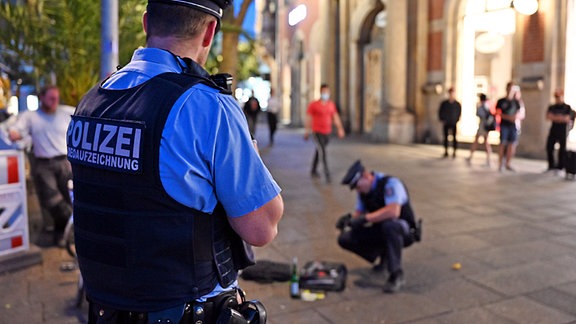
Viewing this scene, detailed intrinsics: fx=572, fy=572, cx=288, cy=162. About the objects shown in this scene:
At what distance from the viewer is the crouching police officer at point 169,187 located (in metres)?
1.52

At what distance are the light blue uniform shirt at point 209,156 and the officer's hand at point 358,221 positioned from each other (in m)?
3.49

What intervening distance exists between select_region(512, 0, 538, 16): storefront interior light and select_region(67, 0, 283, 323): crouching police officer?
43.0 feet

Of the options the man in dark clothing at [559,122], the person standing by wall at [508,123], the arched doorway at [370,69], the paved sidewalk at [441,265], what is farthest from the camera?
the arched doorway at [370,69]

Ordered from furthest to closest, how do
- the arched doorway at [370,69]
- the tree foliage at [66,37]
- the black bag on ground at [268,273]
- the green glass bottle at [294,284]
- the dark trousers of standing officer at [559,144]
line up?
the arched doorway at [370,69] → the dark trousers of standing officer at [559,144] → the tree foliage at [66,37] → the black bag on ground at [268,273] → the green glass bottle at [294,284]

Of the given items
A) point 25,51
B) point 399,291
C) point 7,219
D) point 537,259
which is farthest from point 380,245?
point 25,51

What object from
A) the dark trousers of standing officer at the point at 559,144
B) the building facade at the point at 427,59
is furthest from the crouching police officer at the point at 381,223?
the dark trousers of standing officer at the point at 559,144

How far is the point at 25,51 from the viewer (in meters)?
6.63

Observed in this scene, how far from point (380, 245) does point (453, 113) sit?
32.2 feet

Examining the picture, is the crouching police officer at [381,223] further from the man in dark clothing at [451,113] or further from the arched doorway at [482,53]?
the arched doorway at [482,53]

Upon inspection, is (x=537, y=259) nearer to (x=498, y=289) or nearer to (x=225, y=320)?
(x=498, y=289)

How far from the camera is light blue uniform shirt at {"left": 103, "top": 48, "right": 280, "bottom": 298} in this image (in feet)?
4.95

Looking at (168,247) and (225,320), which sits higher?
(168,247)

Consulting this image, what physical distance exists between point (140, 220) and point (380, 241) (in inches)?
149

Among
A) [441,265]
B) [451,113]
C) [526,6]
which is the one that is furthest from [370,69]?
[441,265]
